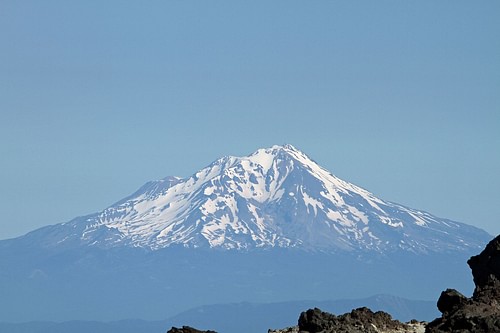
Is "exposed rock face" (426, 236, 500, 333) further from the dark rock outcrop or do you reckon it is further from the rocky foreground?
the dark rock outcrop

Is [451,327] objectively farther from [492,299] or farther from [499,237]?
[499,237]

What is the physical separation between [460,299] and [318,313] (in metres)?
3.07

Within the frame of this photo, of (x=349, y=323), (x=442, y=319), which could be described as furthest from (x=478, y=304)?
(x=349, y=323)

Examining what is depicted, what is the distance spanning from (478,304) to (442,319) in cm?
127

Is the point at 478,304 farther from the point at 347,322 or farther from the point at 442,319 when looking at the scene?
the point at 347,322

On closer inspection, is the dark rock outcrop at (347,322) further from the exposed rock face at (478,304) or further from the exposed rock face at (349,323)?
the exposed rock face at (478,304)

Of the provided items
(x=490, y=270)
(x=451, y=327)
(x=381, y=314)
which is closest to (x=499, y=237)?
(x=490, y=270)

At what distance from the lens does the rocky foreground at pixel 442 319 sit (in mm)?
25462

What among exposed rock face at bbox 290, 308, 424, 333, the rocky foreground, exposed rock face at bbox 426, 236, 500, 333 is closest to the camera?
exposed rock face at bbox 426, 236, 500, 333

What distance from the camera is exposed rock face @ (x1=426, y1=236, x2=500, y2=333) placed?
25.1 m

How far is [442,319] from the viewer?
1095 inches

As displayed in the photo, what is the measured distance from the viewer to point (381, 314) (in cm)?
3186

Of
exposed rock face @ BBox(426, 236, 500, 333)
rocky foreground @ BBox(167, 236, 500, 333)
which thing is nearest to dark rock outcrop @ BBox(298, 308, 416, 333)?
rocky foreground @ BBox(167, 236, 500, 333)

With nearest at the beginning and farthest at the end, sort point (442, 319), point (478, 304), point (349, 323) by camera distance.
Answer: point (442, 319), point (478, 304), point (349, 323)
